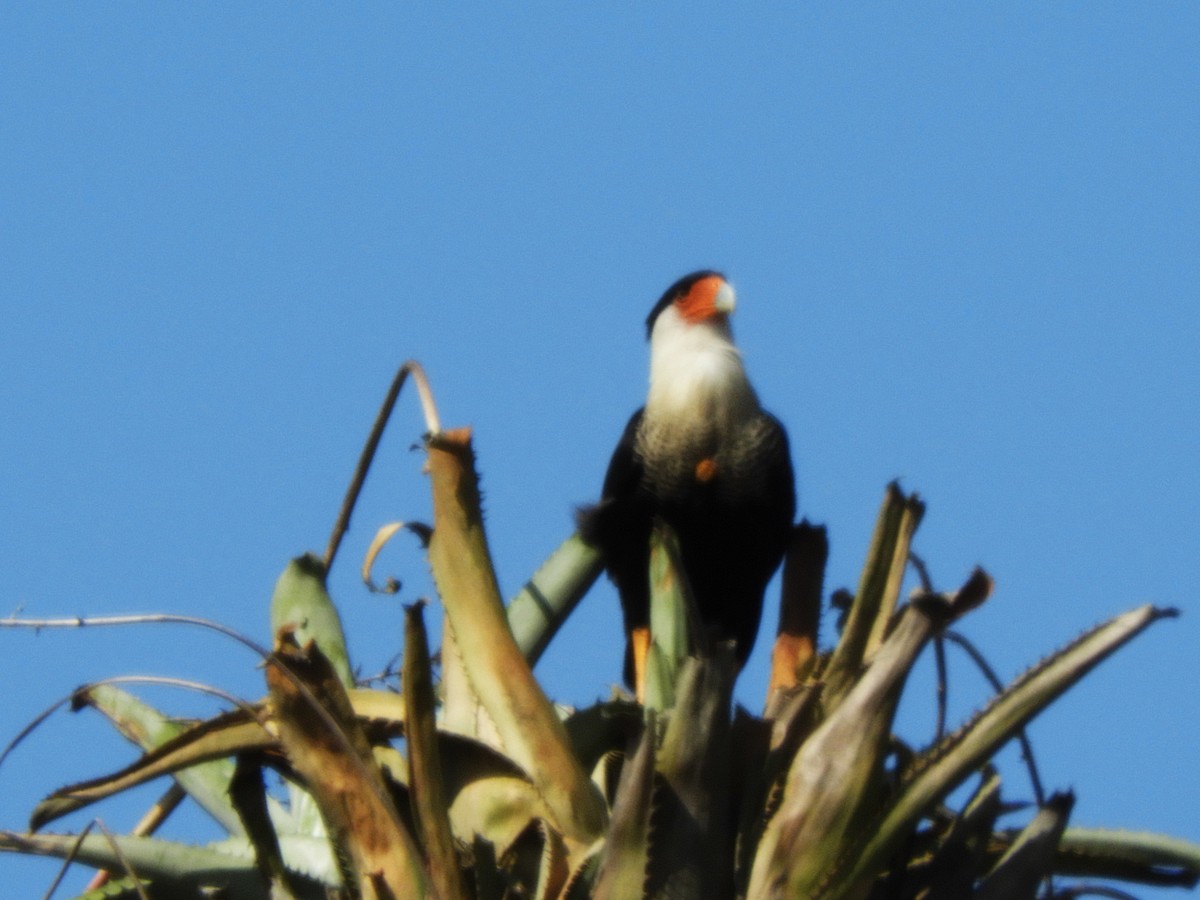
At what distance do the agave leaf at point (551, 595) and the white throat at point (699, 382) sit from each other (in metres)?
1.64

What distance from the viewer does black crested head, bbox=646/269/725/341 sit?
661cm

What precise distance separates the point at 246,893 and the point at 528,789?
614 mm

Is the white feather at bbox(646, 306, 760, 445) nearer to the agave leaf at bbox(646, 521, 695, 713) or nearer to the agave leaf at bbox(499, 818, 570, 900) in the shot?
the agave leaf at bbox(646, 521, 695, 713)

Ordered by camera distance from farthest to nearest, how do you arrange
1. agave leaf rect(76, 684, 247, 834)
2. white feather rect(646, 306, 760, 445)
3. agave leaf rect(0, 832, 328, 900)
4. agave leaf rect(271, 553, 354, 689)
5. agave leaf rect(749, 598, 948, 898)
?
white feather rect(646, 306, 760, 445)
agave leaf rect(271, 553, 354, 689)
agave leaf rect(76, 684, 247, 834)
agave leaf rect(0, 832, 328, 900)
agave leaf rect(749, 598, 948, 898)

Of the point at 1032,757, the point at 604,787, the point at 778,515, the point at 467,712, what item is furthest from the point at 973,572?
the point at 778,515

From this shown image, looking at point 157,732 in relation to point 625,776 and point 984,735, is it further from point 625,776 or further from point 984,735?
point 984,735

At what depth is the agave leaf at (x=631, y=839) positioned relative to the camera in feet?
9.20

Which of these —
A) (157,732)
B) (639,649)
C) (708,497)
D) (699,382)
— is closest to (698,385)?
(699,382)

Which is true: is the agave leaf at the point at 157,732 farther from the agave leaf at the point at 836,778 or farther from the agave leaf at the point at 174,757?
the agave leaf at the point at 836,778

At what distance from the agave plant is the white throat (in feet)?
A: 8.24

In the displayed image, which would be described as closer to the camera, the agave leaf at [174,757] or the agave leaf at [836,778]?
the agave leaf at [836,778]

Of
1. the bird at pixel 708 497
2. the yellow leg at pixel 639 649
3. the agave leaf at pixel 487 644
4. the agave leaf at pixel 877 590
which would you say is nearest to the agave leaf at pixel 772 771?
the agave leaf at pixel 877 590

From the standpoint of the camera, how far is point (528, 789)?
314 cm

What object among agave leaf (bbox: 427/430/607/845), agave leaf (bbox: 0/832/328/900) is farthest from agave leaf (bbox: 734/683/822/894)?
agave leaf (bbox: 0/832/328/900)
